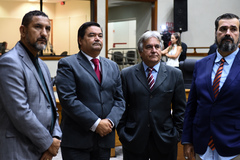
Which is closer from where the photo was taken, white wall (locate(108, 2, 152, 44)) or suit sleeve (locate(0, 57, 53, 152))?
suit sleeve (locate(0, 57, 53, 152))

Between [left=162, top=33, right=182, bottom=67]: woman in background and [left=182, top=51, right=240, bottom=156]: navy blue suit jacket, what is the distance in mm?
5405

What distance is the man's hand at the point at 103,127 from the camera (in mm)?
2268

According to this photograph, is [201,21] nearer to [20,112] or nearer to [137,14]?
[137,14]

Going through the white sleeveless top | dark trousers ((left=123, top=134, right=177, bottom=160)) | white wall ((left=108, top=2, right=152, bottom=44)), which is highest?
white wall ((left=108, top=2, right=152, bottom=44))

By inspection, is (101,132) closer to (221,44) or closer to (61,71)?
(61,71)

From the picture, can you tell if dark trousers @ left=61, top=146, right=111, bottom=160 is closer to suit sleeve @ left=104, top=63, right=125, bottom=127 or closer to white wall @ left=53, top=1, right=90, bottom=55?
suit sleeve @ left=104, top=63, right=125, bottom=127

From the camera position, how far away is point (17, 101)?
179 cm

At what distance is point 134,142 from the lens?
244 centimetres

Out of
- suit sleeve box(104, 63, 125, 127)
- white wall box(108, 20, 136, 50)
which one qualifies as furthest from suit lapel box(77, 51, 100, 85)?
white wall box(108, 20, 136, 50)

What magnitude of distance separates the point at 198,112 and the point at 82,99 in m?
0.76

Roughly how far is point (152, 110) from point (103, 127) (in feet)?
1.33

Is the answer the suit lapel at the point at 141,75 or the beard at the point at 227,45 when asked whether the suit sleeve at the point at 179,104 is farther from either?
the beard at the point at 227,45

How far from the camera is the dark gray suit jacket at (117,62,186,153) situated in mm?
2445

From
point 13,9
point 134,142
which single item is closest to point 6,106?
point 134,142
